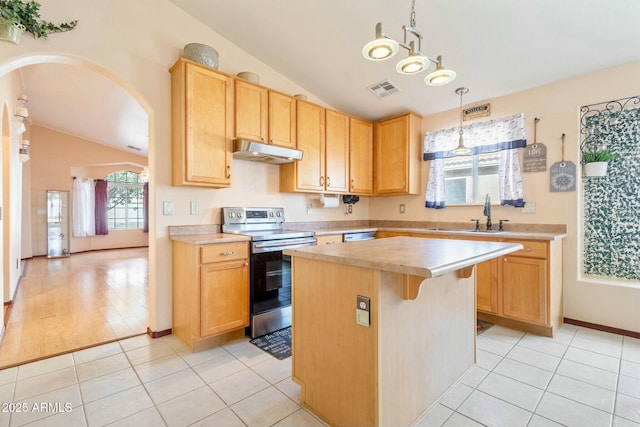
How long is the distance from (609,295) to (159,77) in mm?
4725

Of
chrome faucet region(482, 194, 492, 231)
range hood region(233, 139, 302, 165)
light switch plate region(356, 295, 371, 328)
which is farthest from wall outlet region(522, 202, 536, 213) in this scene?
light switch plate region(356, 295, 371, 328)

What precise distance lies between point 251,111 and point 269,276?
170 cm

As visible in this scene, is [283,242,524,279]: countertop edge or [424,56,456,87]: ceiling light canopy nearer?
[283,242,524,279]: countertop edge

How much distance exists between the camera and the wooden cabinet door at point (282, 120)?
3.29 metres

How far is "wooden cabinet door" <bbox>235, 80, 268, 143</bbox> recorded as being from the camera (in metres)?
3.02

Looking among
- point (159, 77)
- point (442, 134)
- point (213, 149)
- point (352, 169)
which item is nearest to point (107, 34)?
point (159, 77)

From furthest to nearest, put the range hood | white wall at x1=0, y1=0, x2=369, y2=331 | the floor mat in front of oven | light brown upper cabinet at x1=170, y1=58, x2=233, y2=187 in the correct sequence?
1. the range hood
2. light brown upper cabinet at x1=170, y1=58, x2=233, y2=187
3. the floor mat in front of oven
4. white wall at x1=0, y1=0, x2=369, y2=331

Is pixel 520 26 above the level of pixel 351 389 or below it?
above

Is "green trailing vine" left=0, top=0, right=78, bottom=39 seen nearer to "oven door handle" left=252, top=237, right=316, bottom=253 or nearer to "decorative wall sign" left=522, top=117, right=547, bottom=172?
"oven door handle" left=252, top=237, right=316, bottom=253

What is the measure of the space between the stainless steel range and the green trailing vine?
1913 millimetres

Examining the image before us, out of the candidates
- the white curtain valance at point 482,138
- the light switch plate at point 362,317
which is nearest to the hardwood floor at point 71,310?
the light switch plate at point 362,317

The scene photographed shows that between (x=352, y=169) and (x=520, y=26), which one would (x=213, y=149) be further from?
(x=520, y=26)

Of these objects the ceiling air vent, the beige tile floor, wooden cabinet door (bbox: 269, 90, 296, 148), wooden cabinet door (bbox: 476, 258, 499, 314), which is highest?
the ceiling air vent

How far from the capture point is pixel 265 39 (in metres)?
3.20
